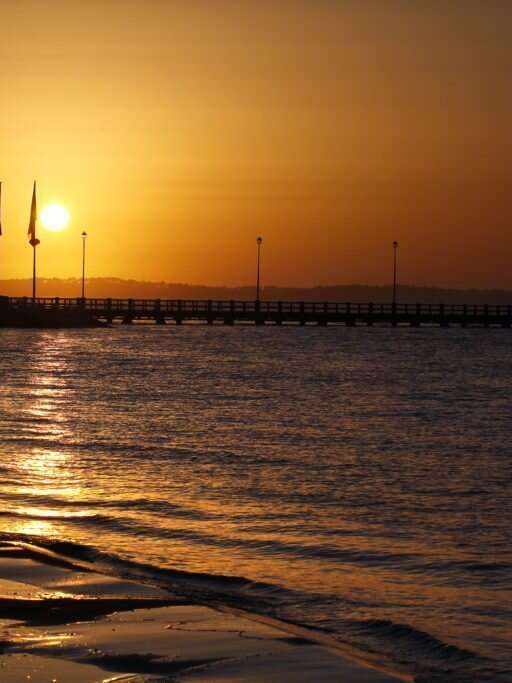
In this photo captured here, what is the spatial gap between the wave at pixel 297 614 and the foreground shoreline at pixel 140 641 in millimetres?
234

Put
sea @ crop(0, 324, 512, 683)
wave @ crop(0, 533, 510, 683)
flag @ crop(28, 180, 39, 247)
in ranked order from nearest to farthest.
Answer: wave @ crop(0, 533, 510, 683) < sea @ crop(0, 324, 512, 683) < flag @ crop(28, 180, 39, 247)

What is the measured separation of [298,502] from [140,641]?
8192 mm

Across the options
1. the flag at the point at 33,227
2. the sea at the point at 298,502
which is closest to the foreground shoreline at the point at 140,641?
the sea at the point at 298,502

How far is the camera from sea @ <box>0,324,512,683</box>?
10.4 meters

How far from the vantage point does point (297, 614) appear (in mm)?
10297

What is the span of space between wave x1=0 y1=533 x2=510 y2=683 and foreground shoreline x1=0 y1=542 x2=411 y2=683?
9.2 inches

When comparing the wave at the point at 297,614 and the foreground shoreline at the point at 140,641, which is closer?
the foreground shoreline at the point at 140,641

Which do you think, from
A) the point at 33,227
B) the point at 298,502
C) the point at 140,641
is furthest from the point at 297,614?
the point at 33,227

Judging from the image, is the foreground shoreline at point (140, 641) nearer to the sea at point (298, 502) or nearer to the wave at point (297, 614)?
the wave at point (297, 614)

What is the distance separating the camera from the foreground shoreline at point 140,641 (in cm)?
790

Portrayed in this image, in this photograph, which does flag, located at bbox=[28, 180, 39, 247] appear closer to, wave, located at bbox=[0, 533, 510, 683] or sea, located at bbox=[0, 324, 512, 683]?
sea, located at bbox=[0, 324, 512, 683]

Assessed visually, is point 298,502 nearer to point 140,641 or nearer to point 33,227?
point 140,641

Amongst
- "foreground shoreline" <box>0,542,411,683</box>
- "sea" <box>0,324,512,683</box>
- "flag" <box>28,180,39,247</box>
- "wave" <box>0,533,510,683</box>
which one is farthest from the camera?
"flag" <box>28,180,39,247</box>

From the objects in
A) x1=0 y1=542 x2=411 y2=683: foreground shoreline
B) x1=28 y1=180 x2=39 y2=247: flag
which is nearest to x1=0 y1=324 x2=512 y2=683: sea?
x1=0 y1=542 x2=411 y2=683: foreground shoreline
